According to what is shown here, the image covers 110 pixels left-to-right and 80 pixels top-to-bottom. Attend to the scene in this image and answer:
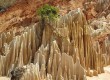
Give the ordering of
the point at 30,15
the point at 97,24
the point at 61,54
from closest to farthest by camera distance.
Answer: the point at 61,54 → the point at 97,24 → the point at 30,15

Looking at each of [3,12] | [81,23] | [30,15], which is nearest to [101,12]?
[30,15]

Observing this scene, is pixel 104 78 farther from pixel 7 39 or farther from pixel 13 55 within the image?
pixel 7 39

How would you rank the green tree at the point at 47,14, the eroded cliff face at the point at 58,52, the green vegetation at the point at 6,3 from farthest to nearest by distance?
the green vegetation at the point at 6,3 → the green tree at the point at 47,14 → the eroded cliff face at the point at 58,52

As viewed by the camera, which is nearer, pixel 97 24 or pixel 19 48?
pixel 19 48

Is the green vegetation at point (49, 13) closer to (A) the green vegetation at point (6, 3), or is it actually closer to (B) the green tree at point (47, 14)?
(B) the green tree at point (47, 14)

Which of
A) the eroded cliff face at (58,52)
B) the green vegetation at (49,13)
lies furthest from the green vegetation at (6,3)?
the green vegetation at (49,13)

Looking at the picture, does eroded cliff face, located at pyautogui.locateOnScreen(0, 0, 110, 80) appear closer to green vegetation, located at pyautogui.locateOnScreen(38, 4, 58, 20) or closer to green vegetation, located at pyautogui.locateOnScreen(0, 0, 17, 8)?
green vegetation, located at pyautogui.locateOnScreen(38, 4, 58, 20)

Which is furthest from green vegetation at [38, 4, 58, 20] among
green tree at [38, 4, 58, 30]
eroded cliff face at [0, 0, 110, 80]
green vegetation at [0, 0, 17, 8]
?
green vegetation at [0, 0, 17, 8]

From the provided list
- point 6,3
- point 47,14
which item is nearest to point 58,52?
point 47,14

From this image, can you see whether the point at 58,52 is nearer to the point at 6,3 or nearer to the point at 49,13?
the point at 49,13

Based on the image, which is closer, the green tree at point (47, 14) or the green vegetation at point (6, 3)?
the green tree at point (47, 14)

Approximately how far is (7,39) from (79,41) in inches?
252

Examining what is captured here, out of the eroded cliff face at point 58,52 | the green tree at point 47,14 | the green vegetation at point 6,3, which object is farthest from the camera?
the green vegetation at point 6,3

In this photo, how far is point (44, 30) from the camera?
23.9m
